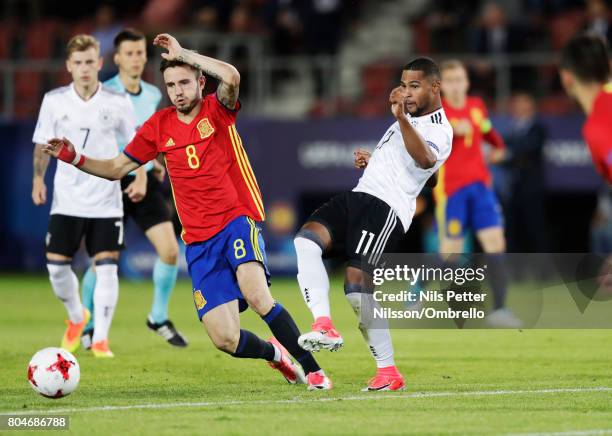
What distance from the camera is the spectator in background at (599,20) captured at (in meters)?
19.4

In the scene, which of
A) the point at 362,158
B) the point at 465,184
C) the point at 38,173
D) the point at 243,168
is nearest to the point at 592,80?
the point at 362,158

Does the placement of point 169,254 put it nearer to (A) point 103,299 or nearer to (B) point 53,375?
(A) point 103,299

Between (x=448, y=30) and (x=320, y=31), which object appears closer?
(x=448, y=30)

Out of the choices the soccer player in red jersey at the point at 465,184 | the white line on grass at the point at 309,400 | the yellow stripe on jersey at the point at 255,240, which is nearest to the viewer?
the white line on grass at the point at 309,400

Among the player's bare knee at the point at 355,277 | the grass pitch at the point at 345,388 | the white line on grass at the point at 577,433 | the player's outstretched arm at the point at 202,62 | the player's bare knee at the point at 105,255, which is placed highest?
the player's outstretched arm at the point at 202,62

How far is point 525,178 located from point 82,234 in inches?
362

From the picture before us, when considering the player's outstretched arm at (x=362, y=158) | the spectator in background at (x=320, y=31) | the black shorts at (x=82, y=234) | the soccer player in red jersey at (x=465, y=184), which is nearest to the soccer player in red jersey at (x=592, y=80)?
the player's outstretched arm at (x=362, y=158)

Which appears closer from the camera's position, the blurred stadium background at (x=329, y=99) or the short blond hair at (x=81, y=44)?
the short blond hair at (x=81, y=44)

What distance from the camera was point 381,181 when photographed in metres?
8.77

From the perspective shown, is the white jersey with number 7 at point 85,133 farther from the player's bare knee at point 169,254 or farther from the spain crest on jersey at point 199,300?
the spain crest on jersey at point 199,300

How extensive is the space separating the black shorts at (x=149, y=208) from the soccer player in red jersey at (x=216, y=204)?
287cm

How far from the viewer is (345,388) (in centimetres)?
880

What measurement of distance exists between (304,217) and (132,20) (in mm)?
4952

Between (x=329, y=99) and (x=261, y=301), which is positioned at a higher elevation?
(x=329, y=99)
